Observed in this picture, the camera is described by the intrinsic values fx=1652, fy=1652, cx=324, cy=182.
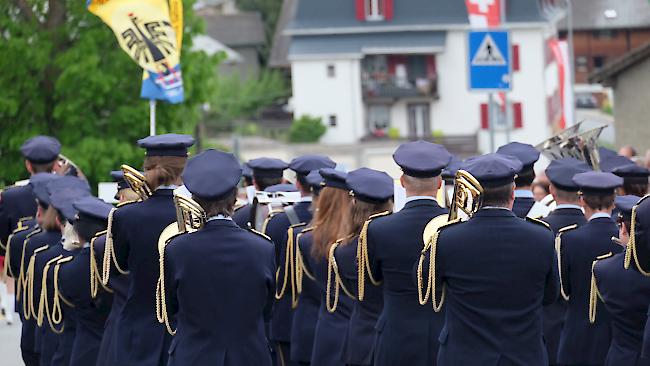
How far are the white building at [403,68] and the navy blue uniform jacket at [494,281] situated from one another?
2551 inches

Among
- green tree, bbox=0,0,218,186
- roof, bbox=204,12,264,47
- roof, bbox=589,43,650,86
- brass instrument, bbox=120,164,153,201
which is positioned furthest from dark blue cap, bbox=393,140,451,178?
roof, bbox=204,12,264,47

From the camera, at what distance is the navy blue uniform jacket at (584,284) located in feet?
32.9

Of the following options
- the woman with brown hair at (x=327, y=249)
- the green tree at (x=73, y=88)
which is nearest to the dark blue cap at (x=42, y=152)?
the woman with brown hair at (x=327, y=249)

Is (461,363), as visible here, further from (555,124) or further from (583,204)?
(555,124)

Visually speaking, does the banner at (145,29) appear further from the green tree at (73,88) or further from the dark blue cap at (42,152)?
the green tree at (73,88)

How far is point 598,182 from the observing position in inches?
394

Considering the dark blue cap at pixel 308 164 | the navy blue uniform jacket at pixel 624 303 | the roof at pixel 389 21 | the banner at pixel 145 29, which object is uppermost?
the roof at pixel 389 21

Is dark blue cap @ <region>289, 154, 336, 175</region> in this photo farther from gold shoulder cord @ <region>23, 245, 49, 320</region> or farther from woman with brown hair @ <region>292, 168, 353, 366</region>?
gold shoulder cord @ <region>23, 245, 49, 320</region>

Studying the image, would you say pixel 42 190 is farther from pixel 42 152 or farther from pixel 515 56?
pixel 515 56

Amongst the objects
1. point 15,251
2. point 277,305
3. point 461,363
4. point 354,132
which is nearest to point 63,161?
point 15,251

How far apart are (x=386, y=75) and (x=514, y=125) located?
6355mm

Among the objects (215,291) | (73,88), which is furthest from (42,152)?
(73,88)

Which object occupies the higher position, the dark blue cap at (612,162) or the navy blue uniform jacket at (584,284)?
the dark blue cap at (612,162)

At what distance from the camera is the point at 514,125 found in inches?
2884
